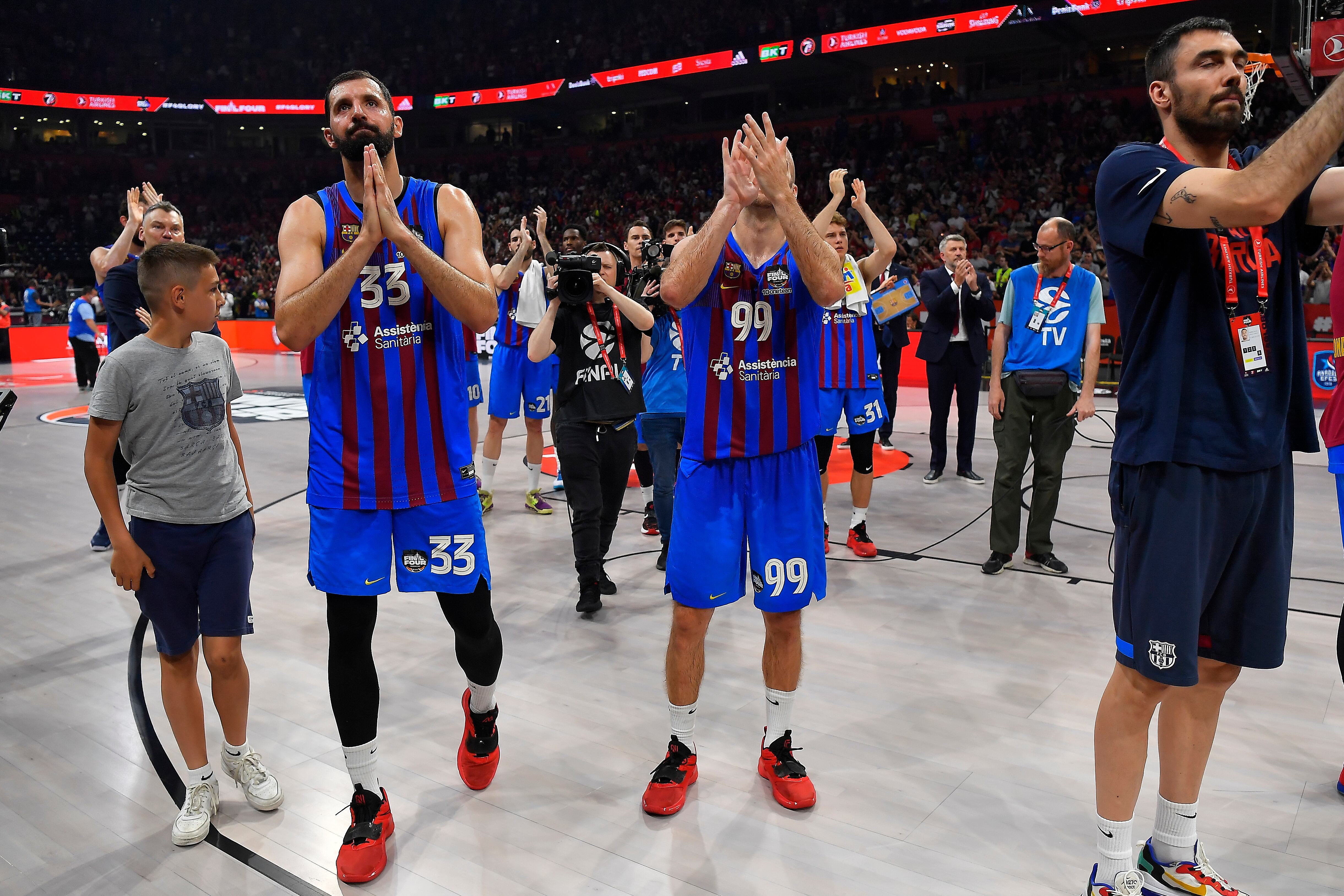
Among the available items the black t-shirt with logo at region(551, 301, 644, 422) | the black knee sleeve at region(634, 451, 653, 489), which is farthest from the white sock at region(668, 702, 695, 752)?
the black knee sleeve at region(634, 451, 653, 489)

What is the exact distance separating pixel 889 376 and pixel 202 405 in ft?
23.5

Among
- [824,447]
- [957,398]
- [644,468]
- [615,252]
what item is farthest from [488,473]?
[957,398]

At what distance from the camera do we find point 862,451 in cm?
584

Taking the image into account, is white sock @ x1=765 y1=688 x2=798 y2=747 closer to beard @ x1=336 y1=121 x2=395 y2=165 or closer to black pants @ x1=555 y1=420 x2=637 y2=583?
black pants @ x1=555 y1=420 x2=637 y2=583

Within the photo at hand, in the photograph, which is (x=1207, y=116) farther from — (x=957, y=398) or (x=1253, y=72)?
(x=957, y=398)

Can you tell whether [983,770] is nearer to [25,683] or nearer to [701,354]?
[701,354]

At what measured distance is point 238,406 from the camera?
12.5 m

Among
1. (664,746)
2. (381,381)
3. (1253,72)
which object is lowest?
(664,746)

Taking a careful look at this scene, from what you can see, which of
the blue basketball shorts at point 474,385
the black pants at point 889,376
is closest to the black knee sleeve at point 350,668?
the blue basketball shorts at point 474,385

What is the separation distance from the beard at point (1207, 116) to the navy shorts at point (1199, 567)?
76 cm

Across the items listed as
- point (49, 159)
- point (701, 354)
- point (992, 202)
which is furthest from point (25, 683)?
point (49, 159)

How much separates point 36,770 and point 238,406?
10.2 meters

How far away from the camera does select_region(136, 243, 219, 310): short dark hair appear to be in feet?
9.21

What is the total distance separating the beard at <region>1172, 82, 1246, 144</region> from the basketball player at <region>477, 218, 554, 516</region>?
4743 mm
